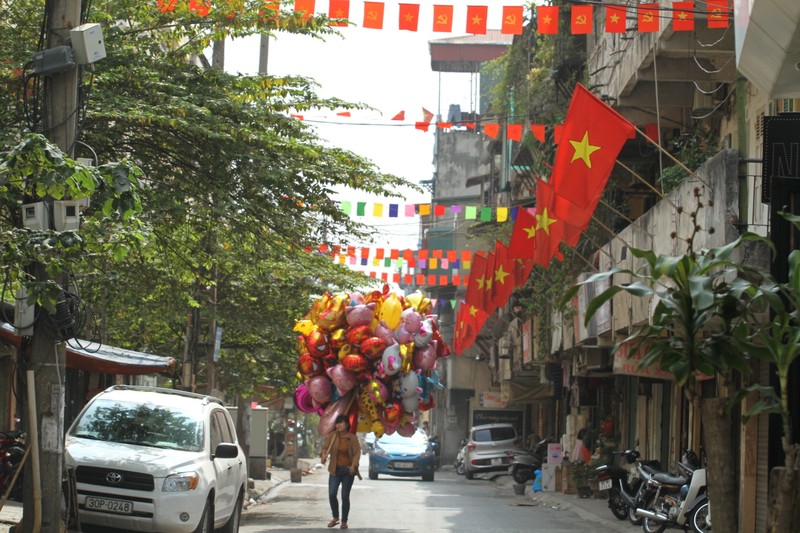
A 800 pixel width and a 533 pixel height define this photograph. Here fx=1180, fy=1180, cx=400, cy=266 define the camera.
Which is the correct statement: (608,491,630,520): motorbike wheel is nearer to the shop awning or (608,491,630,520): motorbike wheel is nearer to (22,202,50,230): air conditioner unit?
the shop awning

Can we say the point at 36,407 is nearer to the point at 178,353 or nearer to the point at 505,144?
the point at 178,353

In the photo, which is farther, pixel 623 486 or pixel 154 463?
pixel 623 486

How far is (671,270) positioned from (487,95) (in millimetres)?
60708

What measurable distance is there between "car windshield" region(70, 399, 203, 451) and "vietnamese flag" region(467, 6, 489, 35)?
19.7ft

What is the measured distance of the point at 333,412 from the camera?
16984 mm

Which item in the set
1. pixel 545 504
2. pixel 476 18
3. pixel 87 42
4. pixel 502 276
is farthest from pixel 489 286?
pixel 87 42

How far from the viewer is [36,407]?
11.7m

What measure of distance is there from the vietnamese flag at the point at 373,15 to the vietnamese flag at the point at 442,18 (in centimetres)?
71

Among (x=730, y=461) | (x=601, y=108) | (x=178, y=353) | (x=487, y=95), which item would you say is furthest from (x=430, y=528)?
(x=487, y=95)

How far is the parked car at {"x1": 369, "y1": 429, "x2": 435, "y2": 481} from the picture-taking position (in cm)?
3722

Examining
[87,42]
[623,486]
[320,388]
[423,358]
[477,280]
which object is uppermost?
[87,42]

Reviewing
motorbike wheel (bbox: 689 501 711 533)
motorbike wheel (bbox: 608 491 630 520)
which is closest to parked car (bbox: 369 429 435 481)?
motorbike wheel (bbox: 608 491 630 520)

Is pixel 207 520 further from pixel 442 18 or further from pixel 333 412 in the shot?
pixel 442 18

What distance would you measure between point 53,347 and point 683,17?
31.3 ft
